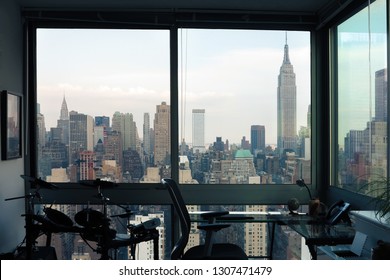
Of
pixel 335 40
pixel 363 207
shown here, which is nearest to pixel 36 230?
pixel 363 207

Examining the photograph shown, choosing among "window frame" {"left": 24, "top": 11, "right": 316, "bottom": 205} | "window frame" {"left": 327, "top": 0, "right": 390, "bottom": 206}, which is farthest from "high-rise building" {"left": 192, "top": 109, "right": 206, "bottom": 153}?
"window frame" {"left": 327, "top": 0, "right": 390, "bottom": 206}

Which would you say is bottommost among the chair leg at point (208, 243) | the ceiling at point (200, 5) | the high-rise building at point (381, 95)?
the chair leg at point (208, 243)

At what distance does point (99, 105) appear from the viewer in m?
4.50

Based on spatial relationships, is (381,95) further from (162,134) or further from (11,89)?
(11,89)

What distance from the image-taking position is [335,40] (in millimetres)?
4301

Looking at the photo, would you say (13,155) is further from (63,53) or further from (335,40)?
(335,40)

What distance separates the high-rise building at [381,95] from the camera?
10.7ft

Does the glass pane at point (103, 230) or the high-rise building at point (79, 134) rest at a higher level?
the high-rise building at point (79, 134)

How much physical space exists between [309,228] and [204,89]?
191 cm

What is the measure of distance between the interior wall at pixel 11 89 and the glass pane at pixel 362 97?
126 inches

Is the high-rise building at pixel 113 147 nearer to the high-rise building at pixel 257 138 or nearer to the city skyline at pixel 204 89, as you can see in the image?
the city skyline at pixel 204 89

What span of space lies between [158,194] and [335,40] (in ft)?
7.97

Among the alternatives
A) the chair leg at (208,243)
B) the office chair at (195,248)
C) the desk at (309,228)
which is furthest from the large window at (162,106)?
the chair leg at (208,243)
